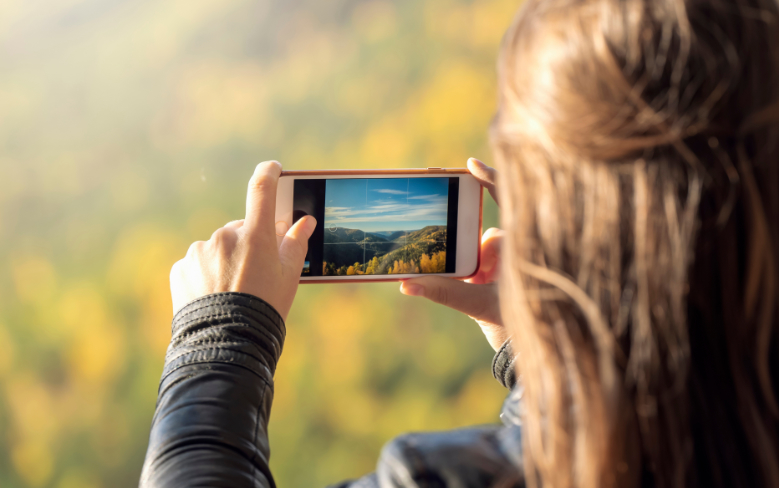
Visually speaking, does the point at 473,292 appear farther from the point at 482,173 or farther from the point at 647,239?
the point at 647,239

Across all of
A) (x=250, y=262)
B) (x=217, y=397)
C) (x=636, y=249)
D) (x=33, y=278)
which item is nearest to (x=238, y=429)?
(x=217, y=397)

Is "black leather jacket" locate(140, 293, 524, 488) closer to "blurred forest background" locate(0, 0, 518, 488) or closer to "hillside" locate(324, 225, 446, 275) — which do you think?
"hillside" locate(324, 225, 446, 275)

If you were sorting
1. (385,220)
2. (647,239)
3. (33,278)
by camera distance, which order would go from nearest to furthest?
(647,239), (385,220), (33,278)

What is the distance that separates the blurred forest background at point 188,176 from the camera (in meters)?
0.86

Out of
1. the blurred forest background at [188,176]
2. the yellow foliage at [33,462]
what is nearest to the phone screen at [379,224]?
the blurred forest background at [188,176]

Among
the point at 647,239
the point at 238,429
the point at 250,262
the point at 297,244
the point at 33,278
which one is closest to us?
the point at 647,239

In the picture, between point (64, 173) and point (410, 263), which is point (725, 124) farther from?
point (64, 173)

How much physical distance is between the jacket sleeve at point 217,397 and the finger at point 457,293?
260 mm

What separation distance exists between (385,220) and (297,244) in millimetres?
153

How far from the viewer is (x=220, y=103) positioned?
0.90m

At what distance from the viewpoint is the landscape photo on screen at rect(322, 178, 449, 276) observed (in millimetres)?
739

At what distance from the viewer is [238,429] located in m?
0.43

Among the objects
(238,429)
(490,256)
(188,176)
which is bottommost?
(238,429)

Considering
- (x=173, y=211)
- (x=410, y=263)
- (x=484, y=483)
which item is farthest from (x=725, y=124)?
(x=173, y=211)
